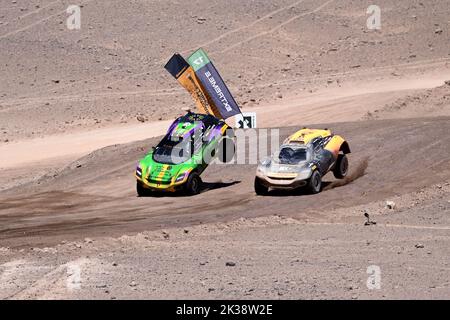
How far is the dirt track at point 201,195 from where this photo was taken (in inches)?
873

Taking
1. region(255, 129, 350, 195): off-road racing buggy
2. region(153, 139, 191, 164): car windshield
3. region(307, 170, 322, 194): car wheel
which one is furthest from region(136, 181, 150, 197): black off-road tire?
region(307, 170, 322, 194): car wheel

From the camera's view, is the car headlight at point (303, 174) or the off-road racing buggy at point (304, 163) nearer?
the car headlight at point (303, 174)

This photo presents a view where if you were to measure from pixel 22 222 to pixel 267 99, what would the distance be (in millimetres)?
23737

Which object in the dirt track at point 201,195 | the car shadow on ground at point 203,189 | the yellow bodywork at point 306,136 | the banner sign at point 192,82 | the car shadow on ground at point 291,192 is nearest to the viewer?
the dirt track at point 201,195

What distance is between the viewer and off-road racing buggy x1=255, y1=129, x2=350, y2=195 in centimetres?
2509

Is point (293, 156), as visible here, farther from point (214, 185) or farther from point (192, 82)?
point (192, 82)

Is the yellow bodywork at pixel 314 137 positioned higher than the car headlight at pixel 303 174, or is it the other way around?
the yellow bodywork at pixel 314 137

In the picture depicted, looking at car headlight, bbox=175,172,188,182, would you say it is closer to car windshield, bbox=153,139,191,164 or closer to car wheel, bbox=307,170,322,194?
car windshield, bbox=153,139,191,164

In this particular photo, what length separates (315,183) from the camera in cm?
2520

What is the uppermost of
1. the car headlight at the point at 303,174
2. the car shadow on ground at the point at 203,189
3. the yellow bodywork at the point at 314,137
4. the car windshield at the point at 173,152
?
the yellow bodywork at the point at 314,137

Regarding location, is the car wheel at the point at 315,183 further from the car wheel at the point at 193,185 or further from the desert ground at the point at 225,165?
the car wheel at the point at 193,185

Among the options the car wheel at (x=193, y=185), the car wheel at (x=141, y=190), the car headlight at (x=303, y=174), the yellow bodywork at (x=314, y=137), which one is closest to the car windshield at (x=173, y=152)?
the car wheel at (x=193, y=185)

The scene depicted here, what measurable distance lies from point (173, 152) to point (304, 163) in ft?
11.5

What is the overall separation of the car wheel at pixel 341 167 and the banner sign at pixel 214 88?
4606 millimetres
